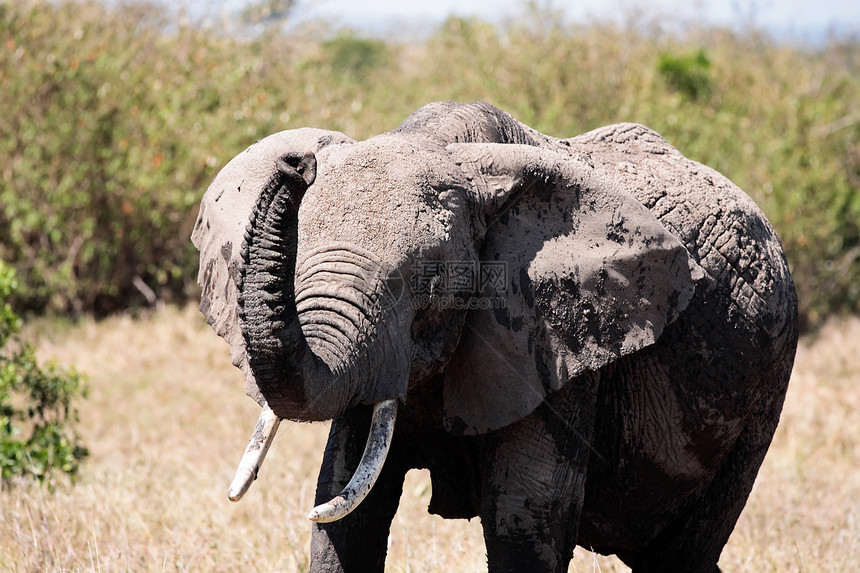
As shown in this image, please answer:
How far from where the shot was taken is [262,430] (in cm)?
268

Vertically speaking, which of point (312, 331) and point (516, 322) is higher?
point (312, 331)

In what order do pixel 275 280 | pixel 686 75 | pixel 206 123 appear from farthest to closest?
pixel 686 75, pixel 206 123, pixel 275 280

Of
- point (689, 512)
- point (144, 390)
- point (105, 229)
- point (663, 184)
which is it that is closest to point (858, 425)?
point (689, 512)

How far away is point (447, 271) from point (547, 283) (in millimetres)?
352

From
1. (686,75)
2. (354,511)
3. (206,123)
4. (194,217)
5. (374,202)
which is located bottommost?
(194,217)

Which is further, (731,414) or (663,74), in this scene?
(663,74)

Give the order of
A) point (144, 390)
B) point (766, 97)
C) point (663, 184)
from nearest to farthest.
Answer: point (663, 184) < point (144, 390) < point (766, 97)

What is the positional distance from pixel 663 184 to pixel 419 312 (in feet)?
3.80

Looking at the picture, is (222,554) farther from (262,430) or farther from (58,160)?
(58,160)

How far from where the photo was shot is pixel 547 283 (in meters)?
3.04

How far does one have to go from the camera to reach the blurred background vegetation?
9.40 m

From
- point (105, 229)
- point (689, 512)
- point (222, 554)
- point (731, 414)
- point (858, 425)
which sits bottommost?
point (105, 229)

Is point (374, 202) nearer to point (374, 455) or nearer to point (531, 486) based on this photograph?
point (374, 455)

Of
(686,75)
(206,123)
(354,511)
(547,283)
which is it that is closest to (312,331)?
(547,283)
